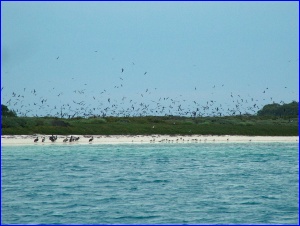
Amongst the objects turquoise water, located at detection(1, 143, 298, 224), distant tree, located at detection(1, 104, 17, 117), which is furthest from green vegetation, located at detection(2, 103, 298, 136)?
turquoise water, located at detection(1, 143, 298, 224)

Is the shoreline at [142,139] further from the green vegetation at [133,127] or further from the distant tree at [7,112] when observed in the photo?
the distant tree at [7,112]

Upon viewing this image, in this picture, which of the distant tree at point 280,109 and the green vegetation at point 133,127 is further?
the distant tree at point 280,109

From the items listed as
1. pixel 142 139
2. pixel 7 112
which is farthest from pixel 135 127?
pixel 7 112

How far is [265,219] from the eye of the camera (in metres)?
22.7

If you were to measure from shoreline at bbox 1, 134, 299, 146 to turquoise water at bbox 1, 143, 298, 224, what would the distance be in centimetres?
656

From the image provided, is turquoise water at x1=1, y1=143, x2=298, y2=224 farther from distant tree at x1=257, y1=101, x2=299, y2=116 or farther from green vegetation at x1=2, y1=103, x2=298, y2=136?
distant tree at x1=257, y1=101, x2=299, y2=116

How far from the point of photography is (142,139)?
69562 mm

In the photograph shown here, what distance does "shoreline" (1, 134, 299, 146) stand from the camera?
62938mm

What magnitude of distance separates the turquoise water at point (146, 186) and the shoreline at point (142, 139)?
656cm

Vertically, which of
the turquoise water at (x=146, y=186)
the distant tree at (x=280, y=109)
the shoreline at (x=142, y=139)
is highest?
the distant tree at (x=280, y=109)

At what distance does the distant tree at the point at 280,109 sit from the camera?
124 metres

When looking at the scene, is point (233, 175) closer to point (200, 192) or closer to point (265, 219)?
point (200, 192)

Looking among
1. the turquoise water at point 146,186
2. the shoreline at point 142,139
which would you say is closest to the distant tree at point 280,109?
the shoreline at point 142,139

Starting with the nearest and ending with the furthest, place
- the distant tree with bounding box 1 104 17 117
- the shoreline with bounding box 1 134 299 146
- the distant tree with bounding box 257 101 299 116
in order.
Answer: the shoreline with bounding box 1 134 299 146 < the distant tree with bounding box 1 104 17 117 < the distant tree with bounding box 257 101 299 116
